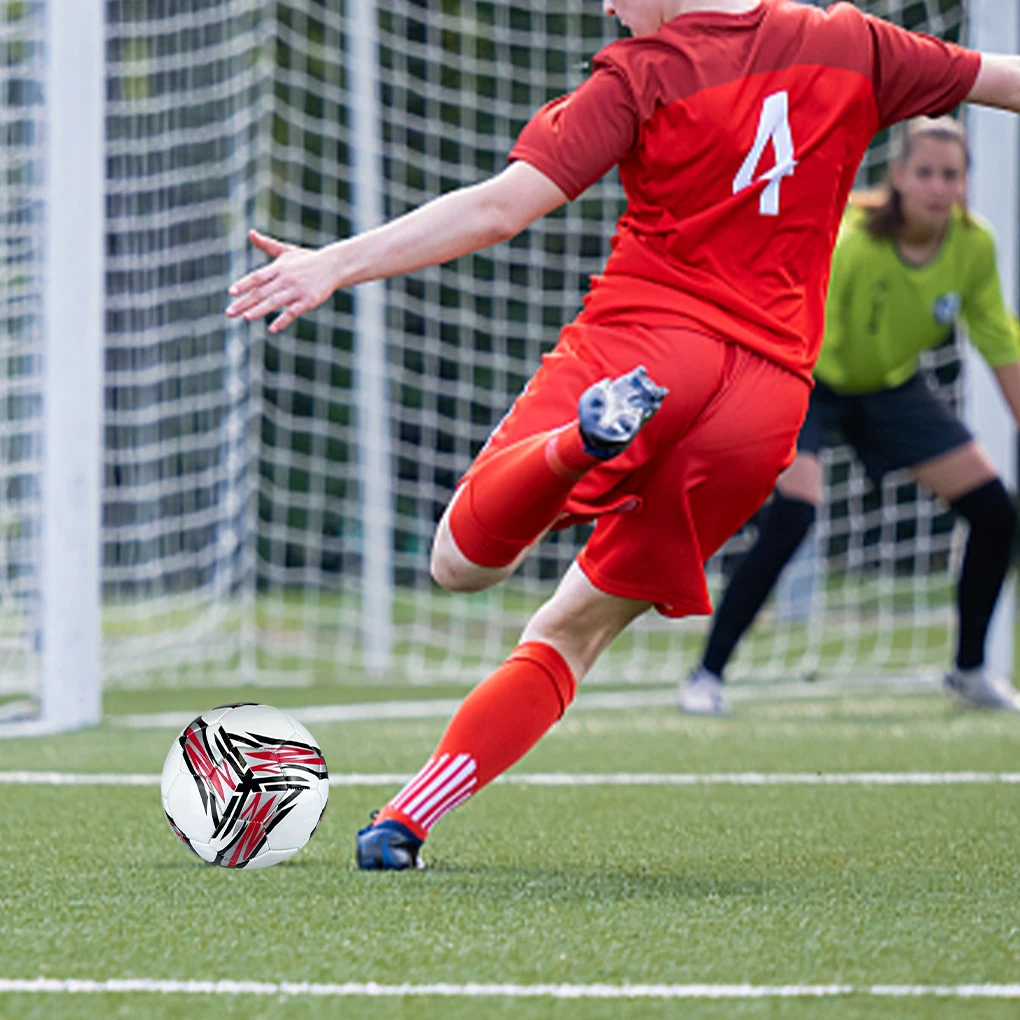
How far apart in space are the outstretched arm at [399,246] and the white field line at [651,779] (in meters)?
1.65

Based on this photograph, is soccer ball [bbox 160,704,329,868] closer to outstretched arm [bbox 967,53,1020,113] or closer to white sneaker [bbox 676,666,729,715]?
outstretched arm [bbox 967,53,1020,113]

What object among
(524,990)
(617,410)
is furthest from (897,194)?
(524,990)

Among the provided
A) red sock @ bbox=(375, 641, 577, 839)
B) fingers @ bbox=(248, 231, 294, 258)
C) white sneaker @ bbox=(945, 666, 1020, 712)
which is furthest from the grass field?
white sneaker @ bbox=(945, 666, 1020, 712)

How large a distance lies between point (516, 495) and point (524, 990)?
2.82ft

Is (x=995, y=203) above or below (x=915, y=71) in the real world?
below

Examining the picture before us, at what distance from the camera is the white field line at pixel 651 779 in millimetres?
3920

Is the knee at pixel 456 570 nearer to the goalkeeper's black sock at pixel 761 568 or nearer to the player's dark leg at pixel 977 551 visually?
the goalkeeper's black sock at pixel 761 568

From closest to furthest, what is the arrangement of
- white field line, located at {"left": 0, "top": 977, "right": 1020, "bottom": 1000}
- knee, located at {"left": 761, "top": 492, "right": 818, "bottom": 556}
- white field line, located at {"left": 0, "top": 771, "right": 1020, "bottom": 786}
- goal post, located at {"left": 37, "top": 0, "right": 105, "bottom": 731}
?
white field line, located at {"left": 0, "top": 977, "right": 1020, "bottom": 1000} < white field line, located at {"left": 0, "top": 771, "right": 1020, "bottom": 786} < goal post, located at {"left": 37, "top": 0, "right": 105, "bottom": 731} < knee, located at {"left": 761, "top": 492, "right": 818, "bottom": 556}

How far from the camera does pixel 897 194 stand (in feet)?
17.3

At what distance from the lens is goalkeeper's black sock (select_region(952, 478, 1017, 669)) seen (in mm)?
5348

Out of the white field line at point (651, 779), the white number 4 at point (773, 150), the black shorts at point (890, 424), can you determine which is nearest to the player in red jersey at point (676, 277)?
the white number 4 at point (773, 150)

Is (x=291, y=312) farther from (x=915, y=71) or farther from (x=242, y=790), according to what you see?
(x=915, y=71)

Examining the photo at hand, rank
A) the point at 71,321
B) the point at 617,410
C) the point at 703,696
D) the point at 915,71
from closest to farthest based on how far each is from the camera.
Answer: the point at 617,410, the point at 915,71, the point at 71,321, the point at 703,696

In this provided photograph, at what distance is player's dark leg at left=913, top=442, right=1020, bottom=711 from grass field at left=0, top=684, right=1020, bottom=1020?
40.5 inches
